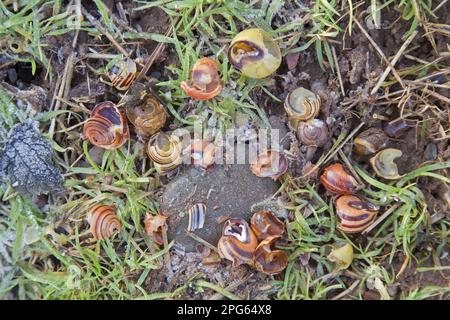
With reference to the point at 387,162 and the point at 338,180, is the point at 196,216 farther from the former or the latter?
the point at 387,162

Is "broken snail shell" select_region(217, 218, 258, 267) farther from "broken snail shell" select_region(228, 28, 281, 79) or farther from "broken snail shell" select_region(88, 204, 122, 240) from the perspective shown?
"broken snail shell" select_region(228, 28, 281, 79)

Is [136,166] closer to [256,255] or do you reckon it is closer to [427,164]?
[256,255]

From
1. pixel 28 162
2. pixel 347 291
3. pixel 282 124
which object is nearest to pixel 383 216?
pixel 347 291

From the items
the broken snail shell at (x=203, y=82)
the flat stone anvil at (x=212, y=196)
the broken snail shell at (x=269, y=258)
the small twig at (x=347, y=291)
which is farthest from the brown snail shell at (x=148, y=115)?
the small twig at (x=347, y=291)

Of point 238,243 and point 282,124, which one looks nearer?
point 238,243
